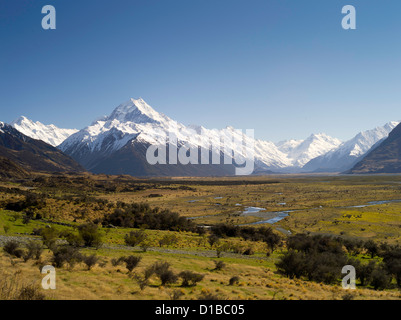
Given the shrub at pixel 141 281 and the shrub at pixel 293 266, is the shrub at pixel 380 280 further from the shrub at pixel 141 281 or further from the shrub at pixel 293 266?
the shrub at pixel 141 281

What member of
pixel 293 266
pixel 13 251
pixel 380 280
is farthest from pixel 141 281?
pixel 380 280

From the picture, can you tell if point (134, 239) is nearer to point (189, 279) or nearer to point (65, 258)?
point (65, 258)

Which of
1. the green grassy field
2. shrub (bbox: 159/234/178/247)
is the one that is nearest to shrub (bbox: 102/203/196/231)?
the green grassy field

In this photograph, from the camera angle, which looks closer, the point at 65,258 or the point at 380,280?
the point at 65,258

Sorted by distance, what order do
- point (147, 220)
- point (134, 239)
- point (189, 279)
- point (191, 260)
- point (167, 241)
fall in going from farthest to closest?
point (147, 220) → point (167, 241) → point (134, 239) → point (191, 260) → point (189, 279)

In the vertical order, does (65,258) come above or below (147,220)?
above

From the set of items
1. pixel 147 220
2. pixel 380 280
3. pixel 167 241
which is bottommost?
pixel 147 220

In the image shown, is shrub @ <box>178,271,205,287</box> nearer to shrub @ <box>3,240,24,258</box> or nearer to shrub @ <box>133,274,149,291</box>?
shrub @ <box>133,274,149,291</box>

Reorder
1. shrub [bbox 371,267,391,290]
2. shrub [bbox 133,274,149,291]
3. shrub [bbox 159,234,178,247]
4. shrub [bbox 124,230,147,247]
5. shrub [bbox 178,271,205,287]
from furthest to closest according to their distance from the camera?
shrub [bbox 159,234,178,247]
shrub [bbox 124,230,147,247]
shrub [bbox 371,267,391,290]
shrub [bbox 178,271,205,287]
shrub [bbox 133,274,149,291]

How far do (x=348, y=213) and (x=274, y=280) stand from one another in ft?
195

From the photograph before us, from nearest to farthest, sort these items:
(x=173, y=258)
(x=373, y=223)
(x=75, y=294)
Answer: (x=75, y=294) < (x=173, y=258) < (x=373, y=223)
